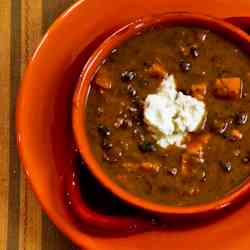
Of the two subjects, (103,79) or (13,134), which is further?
(13,134)

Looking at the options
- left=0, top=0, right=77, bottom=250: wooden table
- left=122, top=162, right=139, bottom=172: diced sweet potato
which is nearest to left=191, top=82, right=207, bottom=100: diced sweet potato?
left=122, top=162, right=139, bottom=172: diced sweet potato

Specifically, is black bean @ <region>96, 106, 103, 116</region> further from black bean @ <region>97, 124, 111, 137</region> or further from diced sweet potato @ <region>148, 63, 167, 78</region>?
diced sweet potato @ <region>148, 63, 167, 78</region>

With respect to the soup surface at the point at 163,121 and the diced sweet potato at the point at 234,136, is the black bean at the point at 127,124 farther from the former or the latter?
the diced sweet potato at the point at 234,136

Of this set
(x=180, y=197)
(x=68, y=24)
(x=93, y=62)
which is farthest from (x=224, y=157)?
(x=68, y=24)

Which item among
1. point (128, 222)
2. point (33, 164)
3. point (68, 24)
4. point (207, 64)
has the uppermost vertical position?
point (68, 24)

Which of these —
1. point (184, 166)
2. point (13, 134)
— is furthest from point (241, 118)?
point (13, 134)

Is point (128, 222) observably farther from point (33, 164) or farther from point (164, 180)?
point (33, 164)

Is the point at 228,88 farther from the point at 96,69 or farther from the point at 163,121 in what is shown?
the point at 96,69
